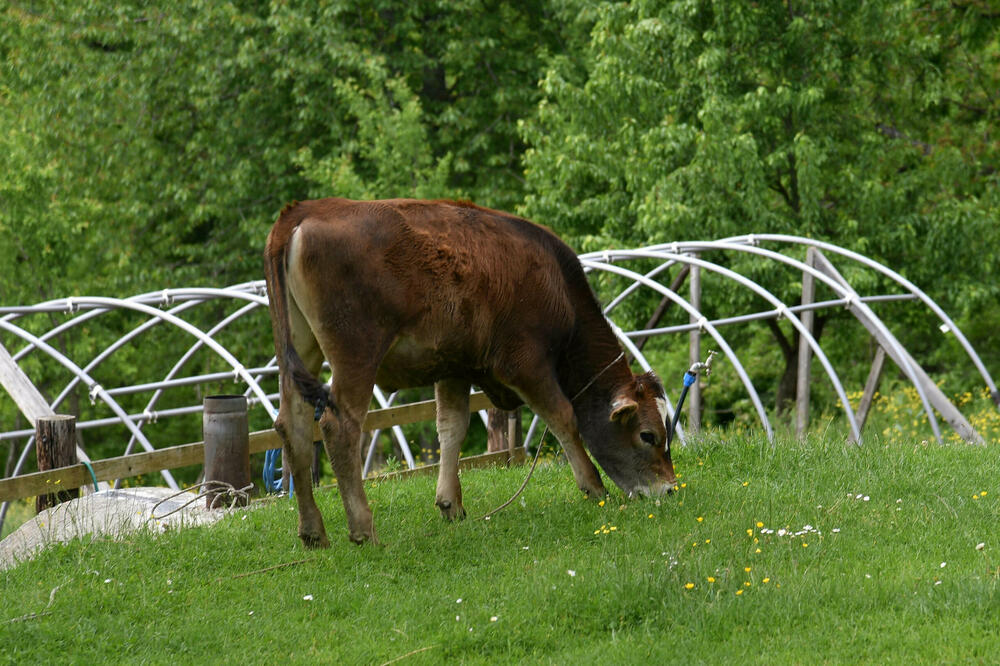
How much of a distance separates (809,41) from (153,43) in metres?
11.5

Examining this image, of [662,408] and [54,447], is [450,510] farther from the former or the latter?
[54,447]

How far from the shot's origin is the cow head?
24.5ft

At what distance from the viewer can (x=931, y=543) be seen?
612 cm

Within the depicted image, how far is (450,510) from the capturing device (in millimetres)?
7301

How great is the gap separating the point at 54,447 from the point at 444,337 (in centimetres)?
302

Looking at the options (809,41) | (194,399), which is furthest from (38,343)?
(194,399)

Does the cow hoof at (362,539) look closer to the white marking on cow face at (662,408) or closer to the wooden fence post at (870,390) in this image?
the white marking on cow face at (662,408)

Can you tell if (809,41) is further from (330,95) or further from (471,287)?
(471,287)

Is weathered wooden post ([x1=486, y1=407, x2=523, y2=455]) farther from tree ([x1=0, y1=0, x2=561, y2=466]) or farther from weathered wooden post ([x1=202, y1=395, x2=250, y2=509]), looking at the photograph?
tree ([x1=0, y1=0, x2=561, y2=466])

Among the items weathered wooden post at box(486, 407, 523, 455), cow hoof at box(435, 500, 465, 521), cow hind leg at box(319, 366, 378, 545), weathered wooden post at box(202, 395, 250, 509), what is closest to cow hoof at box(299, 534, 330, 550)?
cow hind leg at box(319, 366, 378, 545)

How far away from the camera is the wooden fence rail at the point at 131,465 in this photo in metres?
7.40

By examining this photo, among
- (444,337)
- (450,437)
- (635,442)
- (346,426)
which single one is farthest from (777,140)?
(346,426)

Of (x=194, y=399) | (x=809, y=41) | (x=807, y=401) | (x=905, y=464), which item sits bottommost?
(x=194, y=399)

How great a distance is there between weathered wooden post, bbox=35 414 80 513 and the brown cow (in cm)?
208
